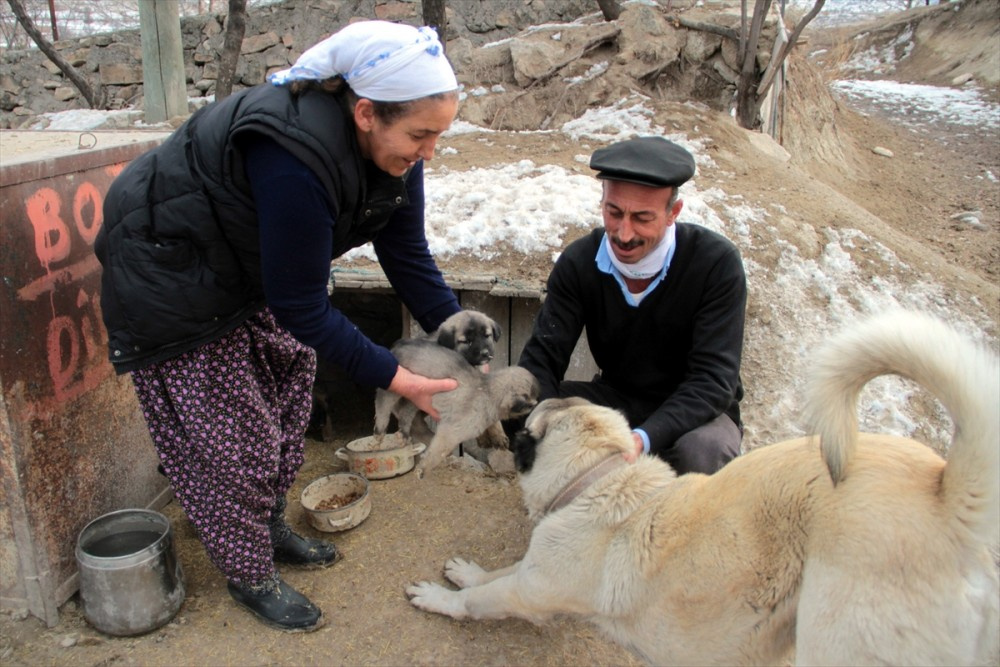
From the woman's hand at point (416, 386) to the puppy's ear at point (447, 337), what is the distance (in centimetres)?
91

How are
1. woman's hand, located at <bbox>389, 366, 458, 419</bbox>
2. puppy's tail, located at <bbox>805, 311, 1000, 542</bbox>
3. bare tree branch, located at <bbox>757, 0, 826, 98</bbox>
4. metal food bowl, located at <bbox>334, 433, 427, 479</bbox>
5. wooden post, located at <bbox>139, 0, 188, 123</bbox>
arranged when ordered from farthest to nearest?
wooden post, located at <bbox>139, 0, 188, 123</bbox>
bare tree branch, located at <bbox>757, 0, 826, 98</bbox>
metal food bowl, located at <bbox>334, 433, 427, 479</bbox>
woman's hand, located at <bbox>389, 366, 458, 419</bbox>
puppy's tail, located at <bbox>805, 311, 1000, 542</bbox>

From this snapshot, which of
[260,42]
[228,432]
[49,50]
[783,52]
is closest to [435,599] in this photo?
[228,432]

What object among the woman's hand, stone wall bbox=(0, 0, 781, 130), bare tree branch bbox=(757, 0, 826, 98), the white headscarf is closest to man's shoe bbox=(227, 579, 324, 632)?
the woman's hand

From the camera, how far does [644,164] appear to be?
304 cm

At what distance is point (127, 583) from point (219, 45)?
12609 millimetres

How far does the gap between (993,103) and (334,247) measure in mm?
19859

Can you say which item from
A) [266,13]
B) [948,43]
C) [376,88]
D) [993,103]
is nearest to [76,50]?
[266,13]

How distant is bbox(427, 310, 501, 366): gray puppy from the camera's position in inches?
166

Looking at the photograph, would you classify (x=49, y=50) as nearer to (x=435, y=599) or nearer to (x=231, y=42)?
(x=231, y=42)

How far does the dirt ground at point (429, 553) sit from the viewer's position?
10.3ft

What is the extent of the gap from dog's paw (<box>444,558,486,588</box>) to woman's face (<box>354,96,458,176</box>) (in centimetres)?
212

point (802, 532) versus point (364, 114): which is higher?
point (364, 114)

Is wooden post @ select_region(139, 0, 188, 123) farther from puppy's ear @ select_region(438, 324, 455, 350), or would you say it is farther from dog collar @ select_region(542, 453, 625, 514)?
dog collar @ select_region(542, 453, 625, 514)

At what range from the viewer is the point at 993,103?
675 inches
